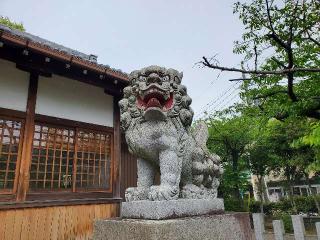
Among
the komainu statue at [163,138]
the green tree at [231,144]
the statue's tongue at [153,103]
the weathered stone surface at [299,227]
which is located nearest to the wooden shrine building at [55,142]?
the komainu statue at [163,138]

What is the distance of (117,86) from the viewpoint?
304 inches

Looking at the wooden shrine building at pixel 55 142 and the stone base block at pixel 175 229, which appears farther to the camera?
the wooden shrine building at pixel 55 142

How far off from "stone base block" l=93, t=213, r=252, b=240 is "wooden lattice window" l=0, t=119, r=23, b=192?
12.4 ft

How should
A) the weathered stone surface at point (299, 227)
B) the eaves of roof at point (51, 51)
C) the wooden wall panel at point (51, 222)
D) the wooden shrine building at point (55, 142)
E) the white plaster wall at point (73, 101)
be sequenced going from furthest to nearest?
the white plaster wall at point (73, 101), the weathered stone surface at point (299, 227), the wooden shrine building at point (55, 142), the wooden wall panel at point (51, 222), the eaves of roof at point (51, 51)

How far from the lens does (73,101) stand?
7.34m

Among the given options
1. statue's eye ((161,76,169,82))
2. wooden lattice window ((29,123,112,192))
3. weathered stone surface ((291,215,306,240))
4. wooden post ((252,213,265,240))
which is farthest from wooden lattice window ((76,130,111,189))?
weathered stone surface ((291,215,306,240))

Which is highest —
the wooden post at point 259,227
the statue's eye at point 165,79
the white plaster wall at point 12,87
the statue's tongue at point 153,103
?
the white plaster wall at point 12,87

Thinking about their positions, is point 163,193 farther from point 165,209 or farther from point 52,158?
point 52,158

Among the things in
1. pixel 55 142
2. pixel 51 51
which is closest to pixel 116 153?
pixel 55 142

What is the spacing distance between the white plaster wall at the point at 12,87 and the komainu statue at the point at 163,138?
4001 mm

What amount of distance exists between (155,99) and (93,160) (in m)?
4.80

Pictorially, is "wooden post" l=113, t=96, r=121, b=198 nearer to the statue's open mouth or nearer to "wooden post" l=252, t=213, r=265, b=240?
"wooden post" l=252, t=213, r=265, b=240

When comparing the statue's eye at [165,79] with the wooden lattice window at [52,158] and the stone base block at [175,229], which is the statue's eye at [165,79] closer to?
the stone base block at [175,229]

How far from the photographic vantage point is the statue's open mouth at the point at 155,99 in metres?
3.08
